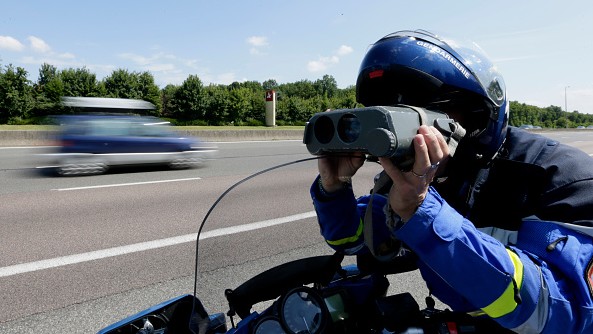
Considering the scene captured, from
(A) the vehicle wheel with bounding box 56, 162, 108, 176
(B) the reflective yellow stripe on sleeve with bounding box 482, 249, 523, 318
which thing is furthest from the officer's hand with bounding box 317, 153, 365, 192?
(A) the vehicle wheel with bounding box 56, 162, 108, 176

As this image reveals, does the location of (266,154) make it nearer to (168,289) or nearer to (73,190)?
(73,190)

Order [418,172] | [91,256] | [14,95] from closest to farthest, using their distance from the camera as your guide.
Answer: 1. [418,172]
2. [91,256]
3. [14,95]

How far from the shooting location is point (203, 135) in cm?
1906

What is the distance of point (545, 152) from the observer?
1367mm

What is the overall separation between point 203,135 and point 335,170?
18174 mm

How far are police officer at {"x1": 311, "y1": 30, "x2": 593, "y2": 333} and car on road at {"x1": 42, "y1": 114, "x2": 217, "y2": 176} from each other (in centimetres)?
879

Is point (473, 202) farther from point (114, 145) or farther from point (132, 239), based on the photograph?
point (114, 145)

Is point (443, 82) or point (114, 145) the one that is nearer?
point (443, 82)

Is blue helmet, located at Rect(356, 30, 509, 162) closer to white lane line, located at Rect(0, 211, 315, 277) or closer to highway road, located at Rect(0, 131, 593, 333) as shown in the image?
highway road, located at Rect(0, 131, 593, 333)

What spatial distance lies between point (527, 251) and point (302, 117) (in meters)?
42.7

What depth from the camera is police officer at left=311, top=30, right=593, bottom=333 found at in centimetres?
109

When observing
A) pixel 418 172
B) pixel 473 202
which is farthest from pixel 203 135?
pixel 418 172

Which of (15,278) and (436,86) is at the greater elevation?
(436,86)

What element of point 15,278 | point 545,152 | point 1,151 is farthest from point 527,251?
point 1,151
